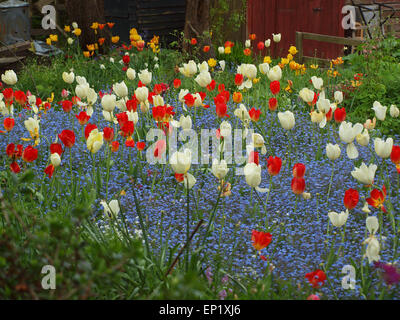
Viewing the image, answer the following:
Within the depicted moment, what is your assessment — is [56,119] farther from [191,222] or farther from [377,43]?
[377,43]

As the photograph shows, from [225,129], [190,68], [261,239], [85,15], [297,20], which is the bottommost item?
[261,239]

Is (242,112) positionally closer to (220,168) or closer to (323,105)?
(323,105)

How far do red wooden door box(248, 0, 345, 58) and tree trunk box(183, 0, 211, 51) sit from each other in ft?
11.5

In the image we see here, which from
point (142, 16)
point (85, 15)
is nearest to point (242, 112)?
point (85, 15)

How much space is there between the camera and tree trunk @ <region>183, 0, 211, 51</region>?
10305 millimetres

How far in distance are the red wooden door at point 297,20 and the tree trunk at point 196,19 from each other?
3495 mm

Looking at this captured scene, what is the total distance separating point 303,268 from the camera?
10.2 ft

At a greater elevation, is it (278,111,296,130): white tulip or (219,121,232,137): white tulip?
(278,111,296,130): white tulip

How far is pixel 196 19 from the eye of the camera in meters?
10.4

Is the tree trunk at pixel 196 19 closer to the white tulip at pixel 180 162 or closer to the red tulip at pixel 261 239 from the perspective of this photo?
the white tulip at pixel 180 162

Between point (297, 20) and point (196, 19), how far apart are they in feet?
13.6

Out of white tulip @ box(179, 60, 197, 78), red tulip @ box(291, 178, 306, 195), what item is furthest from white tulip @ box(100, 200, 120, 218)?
white tulip @ box(179, 60, 197, 78)

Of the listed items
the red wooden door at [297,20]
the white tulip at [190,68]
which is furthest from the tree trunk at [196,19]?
the white tulip at [190,68]

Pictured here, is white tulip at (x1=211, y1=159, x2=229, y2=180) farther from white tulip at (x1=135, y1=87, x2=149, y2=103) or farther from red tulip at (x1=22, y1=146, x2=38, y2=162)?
white tulip at (x1=135, y1=87, x2=149, y2=103)
